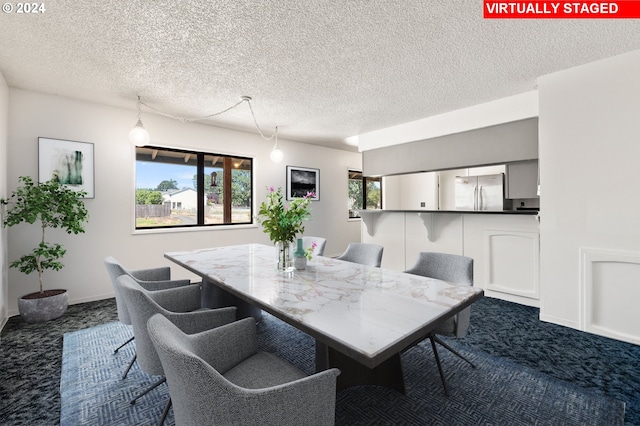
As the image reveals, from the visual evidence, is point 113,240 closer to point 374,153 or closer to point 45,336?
point 45,336

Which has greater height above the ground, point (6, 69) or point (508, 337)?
point (6, 69)

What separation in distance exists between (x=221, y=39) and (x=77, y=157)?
263cm

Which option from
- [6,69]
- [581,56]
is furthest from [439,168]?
[6,69]

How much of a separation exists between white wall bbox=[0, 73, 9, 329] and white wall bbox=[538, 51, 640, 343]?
219 inches

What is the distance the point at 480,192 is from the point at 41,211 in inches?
257

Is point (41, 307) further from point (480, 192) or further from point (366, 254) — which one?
point (480, 192)

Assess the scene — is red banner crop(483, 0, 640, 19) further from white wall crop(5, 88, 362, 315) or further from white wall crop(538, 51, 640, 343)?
white wall crop(5, 88, 362, 315)

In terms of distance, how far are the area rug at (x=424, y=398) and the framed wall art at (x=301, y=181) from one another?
3.82m

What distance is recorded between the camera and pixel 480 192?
5.63 m

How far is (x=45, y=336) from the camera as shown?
272cm

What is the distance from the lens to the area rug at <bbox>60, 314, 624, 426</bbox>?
1643mm

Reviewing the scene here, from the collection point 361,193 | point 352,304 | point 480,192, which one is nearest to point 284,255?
point 352,304

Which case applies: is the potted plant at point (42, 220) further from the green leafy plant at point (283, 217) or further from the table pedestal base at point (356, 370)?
the table pedestal base at point (356, 370)

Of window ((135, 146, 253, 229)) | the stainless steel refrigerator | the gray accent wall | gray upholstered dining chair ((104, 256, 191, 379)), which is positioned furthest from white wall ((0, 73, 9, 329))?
the stainless steel refrigerator
